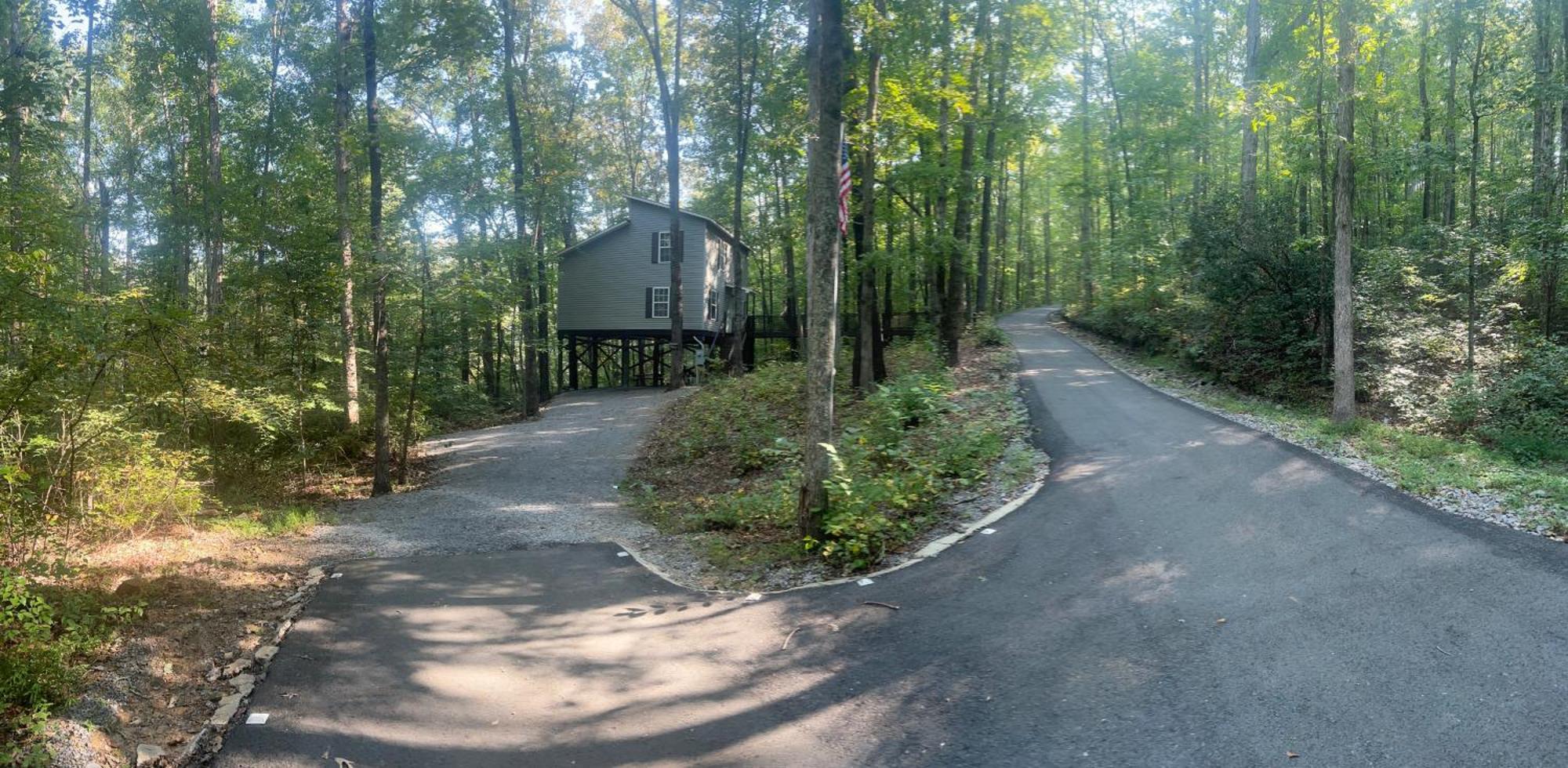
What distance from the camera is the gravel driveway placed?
9.94 metres

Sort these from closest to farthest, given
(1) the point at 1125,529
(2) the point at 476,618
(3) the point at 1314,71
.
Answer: (2) the point at 476,618, (1) the point at 1125,529, (3) the point at 1314,71

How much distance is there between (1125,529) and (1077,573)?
1.34 meters

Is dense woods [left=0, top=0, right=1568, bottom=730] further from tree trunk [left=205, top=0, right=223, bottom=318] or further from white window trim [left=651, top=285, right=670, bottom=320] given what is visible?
white window trim [left=651, top=285, right=670, bottom=320]

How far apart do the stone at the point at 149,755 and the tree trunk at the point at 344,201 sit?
1218 cm

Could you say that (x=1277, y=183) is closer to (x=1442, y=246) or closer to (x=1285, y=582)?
(x=1442, y=246)

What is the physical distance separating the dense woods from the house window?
4553 millimetres

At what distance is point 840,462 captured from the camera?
8.62m

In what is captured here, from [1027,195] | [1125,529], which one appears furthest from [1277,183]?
[1125,529]

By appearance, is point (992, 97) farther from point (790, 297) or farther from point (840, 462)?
point (840, 462)

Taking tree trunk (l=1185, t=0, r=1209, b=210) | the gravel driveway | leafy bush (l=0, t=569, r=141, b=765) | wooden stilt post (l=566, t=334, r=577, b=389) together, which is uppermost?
tree trunk (l=1185, t=0, r=1209, b=210)

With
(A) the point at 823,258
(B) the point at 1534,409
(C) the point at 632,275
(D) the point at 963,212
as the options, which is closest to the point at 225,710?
(A) the point at 823,258

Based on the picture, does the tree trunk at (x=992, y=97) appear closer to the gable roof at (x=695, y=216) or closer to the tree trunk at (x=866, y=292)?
the tree trunk at (x=866, y=292)

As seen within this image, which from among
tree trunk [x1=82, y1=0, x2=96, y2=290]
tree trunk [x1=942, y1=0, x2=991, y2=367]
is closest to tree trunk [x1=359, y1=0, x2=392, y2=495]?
tree trunk [x1=82, y1=0, x2=96, y2=290]

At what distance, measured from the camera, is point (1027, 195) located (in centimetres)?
4494
